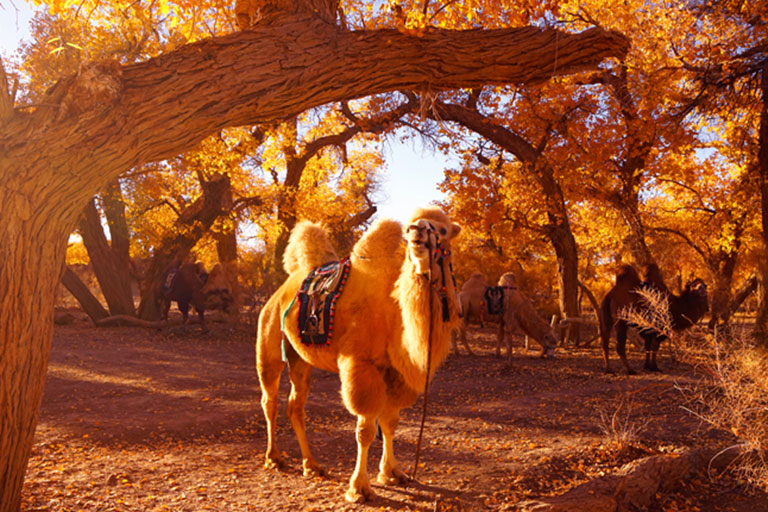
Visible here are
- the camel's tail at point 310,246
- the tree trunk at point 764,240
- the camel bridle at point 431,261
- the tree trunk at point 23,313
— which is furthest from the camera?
the tree trunk at point 764,240

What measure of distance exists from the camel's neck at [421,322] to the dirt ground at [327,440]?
1058 mm

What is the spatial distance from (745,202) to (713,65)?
1034 centimetres

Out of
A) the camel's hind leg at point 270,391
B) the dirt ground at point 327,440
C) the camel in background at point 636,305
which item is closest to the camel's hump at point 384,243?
the camel's hind leg at point 270,391

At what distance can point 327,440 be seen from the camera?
6.70m

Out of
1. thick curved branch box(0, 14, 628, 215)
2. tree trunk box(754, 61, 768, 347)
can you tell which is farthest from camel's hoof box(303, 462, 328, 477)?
tree trunk box(754, 61, 768, 347)

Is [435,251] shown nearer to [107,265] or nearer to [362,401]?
[362,401]

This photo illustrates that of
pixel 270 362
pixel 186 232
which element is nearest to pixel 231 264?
pixel 186 232

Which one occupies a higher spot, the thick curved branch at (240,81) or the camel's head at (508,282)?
the thick curved branch at (240,81)

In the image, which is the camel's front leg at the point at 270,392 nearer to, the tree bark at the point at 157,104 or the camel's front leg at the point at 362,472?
the camel's front leg at the point at 362,472

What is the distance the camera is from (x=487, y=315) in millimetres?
14234

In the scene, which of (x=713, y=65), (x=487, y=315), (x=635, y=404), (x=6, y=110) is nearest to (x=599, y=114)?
(x=713, y=65)

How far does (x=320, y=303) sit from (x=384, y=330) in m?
0.69

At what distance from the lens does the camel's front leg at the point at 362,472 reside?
14.7ft

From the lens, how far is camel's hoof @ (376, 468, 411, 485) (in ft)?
16.0
